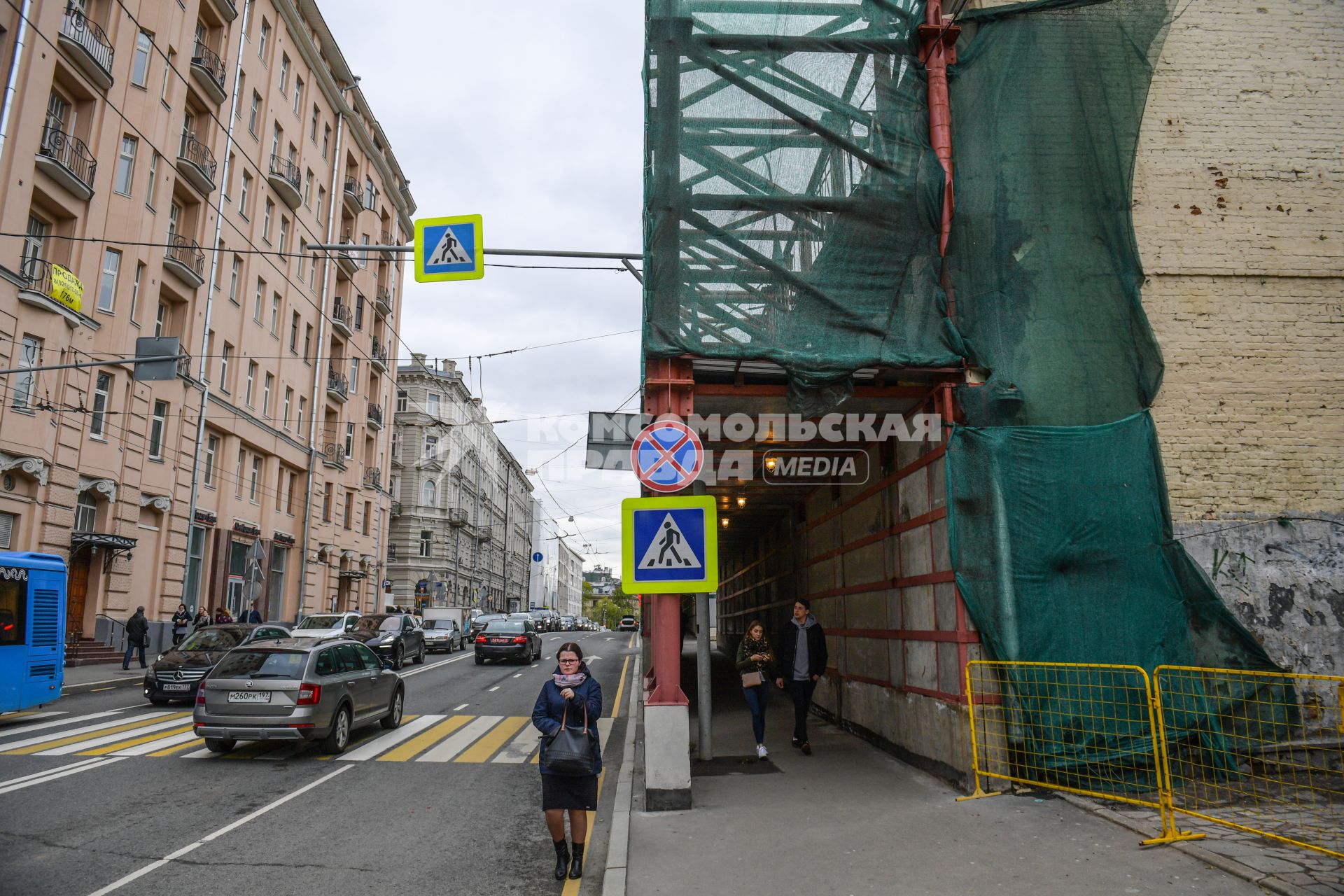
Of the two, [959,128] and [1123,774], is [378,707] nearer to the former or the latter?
[1123,774]

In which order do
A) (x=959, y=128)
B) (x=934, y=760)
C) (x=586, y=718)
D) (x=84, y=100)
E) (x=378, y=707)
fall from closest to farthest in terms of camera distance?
(x=586, y=718)
(x=934, y=760)
(x=959, y=128)
(x=378, y=707)
(x=84, y=100)

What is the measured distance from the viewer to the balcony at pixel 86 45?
2084cm

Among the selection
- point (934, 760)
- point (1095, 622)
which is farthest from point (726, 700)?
point (1095, 622)

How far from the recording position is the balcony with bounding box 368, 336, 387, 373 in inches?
1759

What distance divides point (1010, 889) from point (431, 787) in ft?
20.6

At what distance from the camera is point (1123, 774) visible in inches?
305

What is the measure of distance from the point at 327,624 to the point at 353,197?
80.1 feet

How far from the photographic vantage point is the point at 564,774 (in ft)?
20.0

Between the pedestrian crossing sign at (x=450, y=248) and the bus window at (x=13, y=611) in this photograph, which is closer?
the pedestrian crossing sign at (x=450, y=248)

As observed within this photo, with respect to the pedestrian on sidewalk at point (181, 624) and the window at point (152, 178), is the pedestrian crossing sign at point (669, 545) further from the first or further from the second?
the window at point (152, 178)

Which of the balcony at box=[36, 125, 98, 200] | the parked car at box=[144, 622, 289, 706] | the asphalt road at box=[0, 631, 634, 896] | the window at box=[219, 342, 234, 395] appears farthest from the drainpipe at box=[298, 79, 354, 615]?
the asphalt road at box=[0, 631, 634, 896]

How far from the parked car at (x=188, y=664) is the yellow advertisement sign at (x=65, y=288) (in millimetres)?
7200

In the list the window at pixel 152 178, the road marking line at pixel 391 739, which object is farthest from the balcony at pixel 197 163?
the road marking line at pixel 391 739

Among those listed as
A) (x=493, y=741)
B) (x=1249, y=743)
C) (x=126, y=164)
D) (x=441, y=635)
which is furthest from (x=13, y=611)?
(x=441, y=635)
